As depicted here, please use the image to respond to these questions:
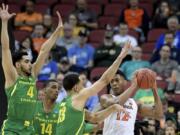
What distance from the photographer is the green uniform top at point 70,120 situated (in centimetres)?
833

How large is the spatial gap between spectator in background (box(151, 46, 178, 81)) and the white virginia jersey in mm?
4395

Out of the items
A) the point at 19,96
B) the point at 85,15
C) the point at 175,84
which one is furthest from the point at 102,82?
the point at 85,15

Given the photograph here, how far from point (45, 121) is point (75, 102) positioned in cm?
127

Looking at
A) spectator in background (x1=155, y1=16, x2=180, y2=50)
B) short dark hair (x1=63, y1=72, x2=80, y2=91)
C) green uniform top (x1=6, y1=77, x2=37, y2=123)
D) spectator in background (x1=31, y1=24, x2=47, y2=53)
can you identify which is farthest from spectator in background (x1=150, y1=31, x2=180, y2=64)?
short dark hair (x1=63, y1=72, x2=80, y2=91)

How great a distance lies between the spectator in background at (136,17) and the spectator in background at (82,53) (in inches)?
51.0

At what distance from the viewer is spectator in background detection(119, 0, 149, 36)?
1550 centimetres

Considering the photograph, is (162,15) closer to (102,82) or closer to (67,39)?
(67,39)

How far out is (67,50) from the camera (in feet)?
48.5

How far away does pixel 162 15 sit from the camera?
15.2 m

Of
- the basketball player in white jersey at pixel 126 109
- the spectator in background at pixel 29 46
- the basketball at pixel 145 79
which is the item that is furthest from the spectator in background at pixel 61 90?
the basketball at pixel 145 79

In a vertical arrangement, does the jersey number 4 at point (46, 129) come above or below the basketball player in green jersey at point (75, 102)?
below

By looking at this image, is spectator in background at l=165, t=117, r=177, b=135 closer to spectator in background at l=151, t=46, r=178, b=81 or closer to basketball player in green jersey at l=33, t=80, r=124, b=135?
basketball player in green jersey at l=33, t=80, r=124, b=135

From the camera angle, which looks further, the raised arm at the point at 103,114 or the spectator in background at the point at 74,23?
the spectator in background at the point at 74,23

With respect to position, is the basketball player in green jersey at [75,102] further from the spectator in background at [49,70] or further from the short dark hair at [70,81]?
the spectator in background at [49,70]
